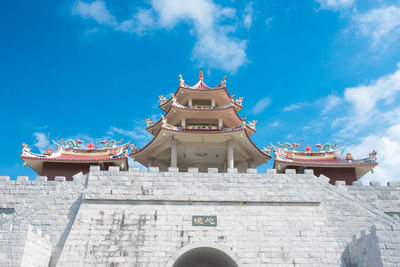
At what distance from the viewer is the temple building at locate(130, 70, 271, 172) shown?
20.8 meters

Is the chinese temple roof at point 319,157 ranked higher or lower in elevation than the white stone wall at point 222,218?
higher

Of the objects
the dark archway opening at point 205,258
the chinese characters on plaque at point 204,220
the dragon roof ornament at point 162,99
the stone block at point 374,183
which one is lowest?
the dark archway opening at point 205,258

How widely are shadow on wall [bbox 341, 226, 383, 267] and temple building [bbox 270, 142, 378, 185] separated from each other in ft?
30.8

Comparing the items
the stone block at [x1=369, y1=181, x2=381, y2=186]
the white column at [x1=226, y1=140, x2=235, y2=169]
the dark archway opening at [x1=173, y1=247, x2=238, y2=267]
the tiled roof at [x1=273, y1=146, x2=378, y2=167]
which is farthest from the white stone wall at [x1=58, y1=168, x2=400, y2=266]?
the tiled roof at [x1=273, y1=146, x2=378, y2=167]

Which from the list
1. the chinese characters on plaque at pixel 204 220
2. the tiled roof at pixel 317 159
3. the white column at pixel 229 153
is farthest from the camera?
the tiled roof at pixel 317 159

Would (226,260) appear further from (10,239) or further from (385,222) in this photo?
(10,239)

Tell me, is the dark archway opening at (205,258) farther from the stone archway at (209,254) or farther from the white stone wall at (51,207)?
the white stone wall at (51,207)

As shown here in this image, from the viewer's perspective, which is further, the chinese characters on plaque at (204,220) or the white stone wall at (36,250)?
the chinese characters on plaque at (204,220)

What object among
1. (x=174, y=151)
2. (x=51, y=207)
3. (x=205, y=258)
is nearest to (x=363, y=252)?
(x=205, y=258)

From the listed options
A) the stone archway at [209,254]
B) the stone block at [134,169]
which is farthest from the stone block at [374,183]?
the stone block at [134,169]

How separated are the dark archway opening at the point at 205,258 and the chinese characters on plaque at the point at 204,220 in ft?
3.02

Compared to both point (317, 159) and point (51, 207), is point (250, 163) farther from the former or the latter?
point (51, 207)

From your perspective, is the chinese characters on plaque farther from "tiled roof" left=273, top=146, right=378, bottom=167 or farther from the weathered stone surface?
"tiled roof" left=273, top=146, right=378, bottom=167

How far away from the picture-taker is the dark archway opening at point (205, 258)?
14.0 meters
